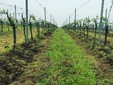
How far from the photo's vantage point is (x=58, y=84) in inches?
370

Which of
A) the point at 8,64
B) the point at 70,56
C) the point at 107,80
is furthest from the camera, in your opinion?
the point at 70,56

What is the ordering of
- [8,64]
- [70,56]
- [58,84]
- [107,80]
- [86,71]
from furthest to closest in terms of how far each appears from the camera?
1. [70,56]
2. [8,64]
3. [86,71]
4. [107,80]
5. [58,84]

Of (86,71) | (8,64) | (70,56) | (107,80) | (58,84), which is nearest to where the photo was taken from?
(58,84)

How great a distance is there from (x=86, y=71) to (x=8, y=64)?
3.86 metres

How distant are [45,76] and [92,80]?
78.7 inches

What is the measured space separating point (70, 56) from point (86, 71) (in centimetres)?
418

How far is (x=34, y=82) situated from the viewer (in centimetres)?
987

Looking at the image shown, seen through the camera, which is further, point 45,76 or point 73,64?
point 73,64

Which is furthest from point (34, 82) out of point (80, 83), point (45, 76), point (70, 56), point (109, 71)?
point (70, 56)

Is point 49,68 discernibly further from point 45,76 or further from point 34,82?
point 34,82

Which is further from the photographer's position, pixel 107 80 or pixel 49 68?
pixel 49 68

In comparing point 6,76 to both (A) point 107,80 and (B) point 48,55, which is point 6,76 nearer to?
(A) point 107,80

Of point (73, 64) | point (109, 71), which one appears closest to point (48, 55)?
point (73, 64)

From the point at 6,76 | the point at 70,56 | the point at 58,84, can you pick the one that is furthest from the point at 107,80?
the point at 70,56
